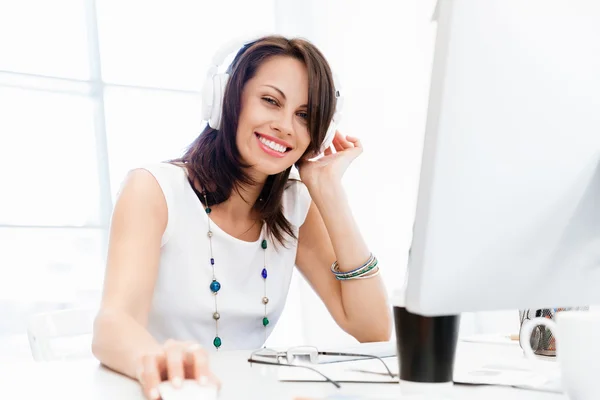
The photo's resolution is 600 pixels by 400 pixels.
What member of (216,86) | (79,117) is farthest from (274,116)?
(79,117)

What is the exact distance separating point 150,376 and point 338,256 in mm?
829

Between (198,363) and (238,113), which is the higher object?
(238,113)

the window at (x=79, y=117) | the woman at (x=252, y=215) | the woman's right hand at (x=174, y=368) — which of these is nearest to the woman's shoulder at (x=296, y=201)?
the woman at (x=252, y=215)

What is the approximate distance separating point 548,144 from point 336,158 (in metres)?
1.08

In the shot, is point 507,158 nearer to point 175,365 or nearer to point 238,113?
point 175,365

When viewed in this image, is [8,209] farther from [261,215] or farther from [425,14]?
[425,14]

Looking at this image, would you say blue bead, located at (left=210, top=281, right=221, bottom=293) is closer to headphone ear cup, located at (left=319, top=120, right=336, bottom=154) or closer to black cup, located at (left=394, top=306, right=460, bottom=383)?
headphone ear cup, located at (left=319, top=120, right=336, bottom=154)

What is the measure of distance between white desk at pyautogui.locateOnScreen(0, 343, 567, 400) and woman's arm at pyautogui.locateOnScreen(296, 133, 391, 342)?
48 centimetres

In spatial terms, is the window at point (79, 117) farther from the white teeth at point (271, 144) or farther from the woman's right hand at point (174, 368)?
the woman's right hand at point (174, 368)

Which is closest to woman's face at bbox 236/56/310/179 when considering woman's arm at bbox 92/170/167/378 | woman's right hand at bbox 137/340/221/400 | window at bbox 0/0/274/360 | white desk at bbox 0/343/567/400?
woman's arm at bbox 92/170/167/378

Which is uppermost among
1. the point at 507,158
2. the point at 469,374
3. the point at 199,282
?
the point at 507,158

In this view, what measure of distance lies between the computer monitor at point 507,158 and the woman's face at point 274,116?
36.6 inches

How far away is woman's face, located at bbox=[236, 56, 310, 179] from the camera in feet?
4.51

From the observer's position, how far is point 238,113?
1408 mm
